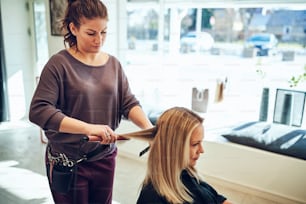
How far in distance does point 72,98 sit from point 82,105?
0.05 metres

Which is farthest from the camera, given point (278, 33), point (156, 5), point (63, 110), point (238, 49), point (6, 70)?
point (6, 70)


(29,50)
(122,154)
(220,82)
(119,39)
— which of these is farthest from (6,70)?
(220,82)

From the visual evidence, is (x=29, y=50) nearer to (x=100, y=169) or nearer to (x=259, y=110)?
(x=259, y=110)

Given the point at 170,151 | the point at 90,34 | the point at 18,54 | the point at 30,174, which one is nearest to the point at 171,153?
the point at 170,151

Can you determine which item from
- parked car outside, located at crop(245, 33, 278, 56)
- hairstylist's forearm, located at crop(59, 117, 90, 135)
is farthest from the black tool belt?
parked car outside, located at crop(245, 33, 278, 56)

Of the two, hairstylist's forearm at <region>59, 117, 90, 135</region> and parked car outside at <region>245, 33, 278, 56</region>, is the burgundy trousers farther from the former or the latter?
parked car outside at <region>245, 33, 278, 56</region>

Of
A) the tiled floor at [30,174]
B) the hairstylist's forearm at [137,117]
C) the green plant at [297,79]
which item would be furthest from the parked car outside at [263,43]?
the hairstylist's forearm at [137,117]

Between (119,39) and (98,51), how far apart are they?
2268mm

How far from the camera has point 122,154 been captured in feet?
11.0

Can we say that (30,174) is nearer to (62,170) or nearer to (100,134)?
(62,170)

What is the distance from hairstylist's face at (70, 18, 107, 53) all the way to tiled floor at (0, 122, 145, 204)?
1.63 meters

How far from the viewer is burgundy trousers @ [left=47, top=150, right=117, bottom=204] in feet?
3.89

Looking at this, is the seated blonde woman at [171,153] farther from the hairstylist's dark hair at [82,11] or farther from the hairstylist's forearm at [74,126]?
the hairstylist's dark hair at [82,11]

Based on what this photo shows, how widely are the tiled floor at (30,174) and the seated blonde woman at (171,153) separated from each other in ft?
4.62
